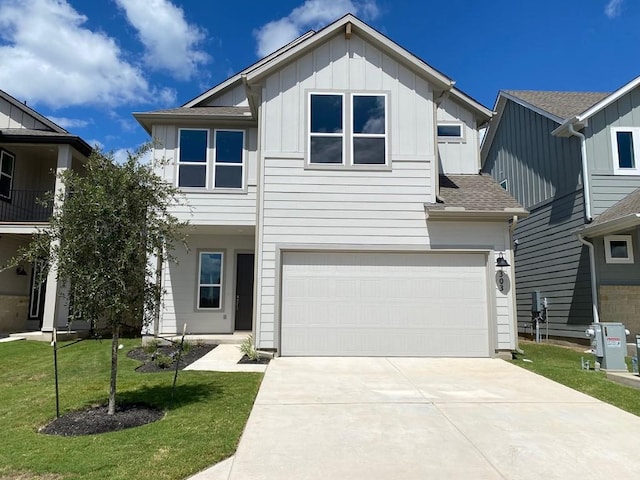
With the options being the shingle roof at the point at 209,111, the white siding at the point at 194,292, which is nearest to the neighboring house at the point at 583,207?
the shingle roof at the point at 209,111

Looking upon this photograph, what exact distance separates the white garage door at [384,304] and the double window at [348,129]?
220 cm

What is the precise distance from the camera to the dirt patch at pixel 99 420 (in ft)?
16.1

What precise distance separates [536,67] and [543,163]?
13.8 feet

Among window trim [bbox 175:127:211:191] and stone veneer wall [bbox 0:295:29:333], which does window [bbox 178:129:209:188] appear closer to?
window trim [bbox 175:127:211:191]

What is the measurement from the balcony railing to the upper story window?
53.9ft

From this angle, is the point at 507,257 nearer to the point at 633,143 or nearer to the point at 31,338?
the point at 633,143

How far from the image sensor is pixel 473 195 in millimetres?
10703

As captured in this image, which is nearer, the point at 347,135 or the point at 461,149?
the point at 347,135

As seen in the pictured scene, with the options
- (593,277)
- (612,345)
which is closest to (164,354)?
(612,345)

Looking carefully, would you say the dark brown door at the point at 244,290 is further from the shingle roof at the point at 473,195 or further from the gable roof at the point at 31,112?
the gable roof at the point at 31,112

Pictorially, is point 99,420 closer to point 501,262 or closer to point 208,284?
point 208,284

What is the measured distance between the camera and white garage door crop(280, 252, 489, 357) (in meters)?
9.80

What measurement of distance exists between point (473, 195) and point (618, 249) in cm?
494

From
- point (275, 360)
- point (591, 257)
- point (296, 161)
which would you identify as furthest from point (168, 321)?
point (591, 257)
